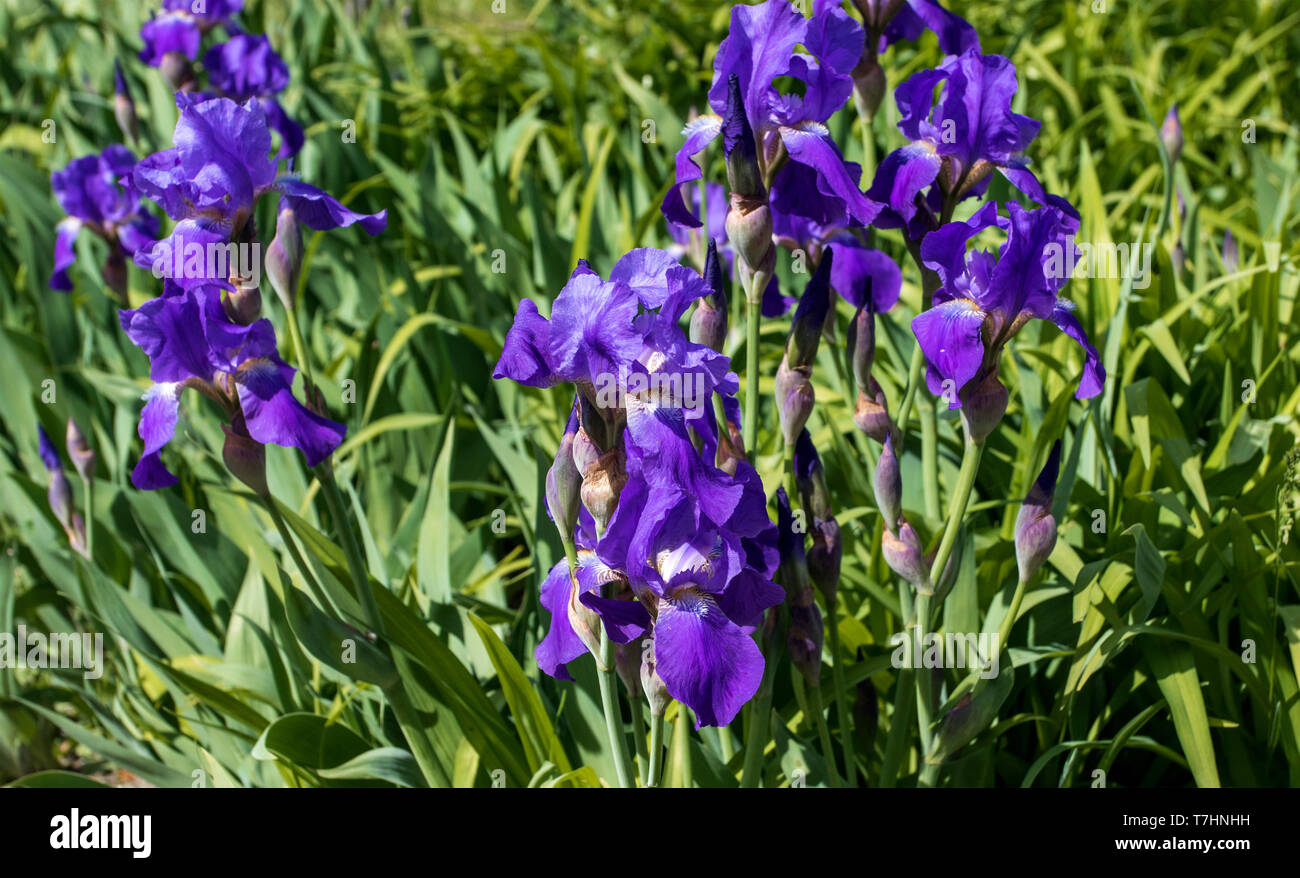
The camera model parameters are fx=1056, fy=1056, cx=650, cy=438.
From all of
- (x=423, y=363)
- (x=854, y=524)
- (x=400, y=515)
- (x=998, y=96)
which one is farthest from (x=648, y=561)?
(x=423, y=363)

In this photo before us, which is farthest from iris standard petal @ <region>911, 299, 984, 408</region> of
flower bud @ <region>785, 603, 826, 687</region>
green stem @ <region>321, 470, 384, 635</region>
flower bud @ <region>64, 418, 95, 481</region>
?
flower bud @ <region>64, 418, 95, 481</region>

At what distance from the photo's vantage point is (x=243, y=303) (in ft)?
4.82

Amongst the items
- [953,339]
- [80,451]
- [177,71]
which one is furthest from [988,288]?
[177,71]

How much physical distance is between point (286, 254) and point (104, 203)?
1.44m

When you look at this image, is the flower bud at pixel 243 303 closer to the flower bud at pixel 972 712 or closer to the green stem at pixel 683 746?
the green stem at pixel 683 746

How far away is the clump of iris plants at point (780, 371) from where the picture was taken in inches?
42.4

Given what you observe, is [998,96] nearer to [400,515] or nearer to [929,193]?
[929,193]

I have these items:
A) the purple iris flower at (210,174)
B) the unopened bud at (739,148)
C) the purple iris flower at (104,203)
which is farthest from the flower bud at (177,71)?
the unopened bud at (739,148)

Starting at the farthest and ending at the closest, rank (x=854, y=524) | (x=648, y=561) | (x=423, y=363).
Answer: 1. (x=423, y=363)
2. (x=854, y=524)
3. (x=648, y=561)

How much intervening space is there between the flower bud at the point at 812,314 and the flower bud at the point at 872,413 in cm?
13

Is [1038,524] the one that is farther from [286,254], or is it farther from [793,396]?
[286,254]
